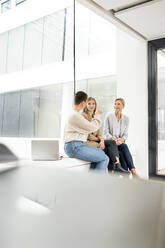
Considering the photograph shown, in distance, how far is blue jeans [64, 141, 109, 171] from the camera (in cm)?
172

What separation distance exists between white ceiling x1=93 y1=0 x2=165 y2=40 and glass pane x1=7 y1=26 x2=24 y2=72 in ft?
11.6

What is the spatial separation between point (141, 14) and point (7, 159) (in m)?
2.04

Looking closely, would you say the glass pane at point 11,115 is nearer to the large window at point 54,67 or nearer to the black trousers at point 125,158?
the large window at point 54,67

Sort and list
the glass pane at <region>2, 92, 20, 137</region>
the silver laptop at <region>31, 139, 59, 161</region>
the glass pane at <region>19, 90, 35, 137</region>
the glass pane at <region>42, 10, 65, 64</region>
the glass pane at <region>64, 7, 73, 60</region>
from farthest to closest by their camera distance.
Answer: the glass pane at <region>2, 92, 20, 137</region>
the glass pane at <region>19, 90, 35, 137</region>
the glass pane at <region>42, 10, 65, 64</region>
the glass pane at <region>64, 7, 73, 60</region>
the silver laptop at <region>31, 139, 59, 161</region>

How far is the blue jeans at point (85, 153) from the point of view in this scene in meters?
1.72

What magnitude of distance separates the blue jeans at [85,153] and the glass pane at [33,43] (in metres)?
3.58

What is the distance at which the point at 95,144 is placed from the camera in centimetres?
193

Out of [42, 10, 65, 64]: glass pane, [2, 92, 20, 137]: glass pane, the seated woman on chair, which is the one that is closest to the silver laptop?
the seated woman on chair

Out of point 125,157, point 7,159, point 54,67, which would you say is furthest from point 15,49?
point 7,159

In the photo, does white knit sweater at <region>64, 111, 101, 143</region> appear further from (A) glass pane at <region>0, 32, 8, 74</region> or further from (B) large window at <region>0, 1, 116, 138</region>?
(A) glass pane at <region>0, 32, 8, 74</region>

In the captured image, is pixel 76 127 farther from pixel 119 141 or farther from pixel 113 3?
pixel 113 3

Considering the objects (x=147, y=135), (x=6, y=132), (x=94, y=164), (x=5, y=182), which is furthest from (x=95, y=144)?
(x=6, y=132)

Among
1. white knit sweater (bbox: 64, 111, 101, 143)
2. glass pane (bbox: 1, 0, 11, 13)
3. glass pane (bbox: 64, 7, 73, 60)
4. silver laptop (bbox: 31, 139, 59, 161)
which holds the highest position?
glass pane (bbox: 1, 0, 11, 13)

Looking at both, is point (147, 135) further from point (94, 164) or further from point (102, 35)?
point (102, 35)
